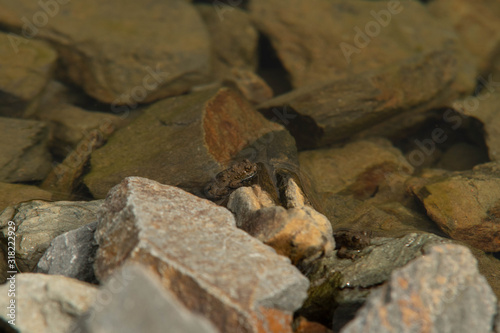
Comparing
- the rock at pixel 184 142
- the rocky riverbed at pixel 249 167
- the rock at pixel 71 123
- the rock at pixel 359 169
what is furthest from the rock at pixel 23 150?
the rock at pixel 359 169

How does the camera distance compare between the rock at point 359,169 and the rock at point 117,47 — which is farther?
the rock at point 117,47

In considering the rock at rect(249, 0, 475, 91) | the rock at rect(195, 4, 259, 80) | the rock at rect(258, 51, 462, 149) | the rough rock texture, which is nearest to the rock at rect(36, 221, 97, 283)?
the rough rock texture

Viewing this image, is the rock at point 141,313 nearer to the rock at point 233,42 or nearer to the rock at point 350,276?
the rock at point 350,276

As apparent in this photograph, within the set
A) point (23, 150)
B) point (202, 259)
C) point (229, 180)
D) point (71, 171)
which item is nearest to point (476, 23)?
point (229, 180)

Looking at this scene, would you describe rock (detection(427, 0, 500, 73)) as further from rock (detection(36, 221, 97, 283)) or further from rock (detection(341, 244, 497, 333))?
rock (detection(36, 221, 97, 283))

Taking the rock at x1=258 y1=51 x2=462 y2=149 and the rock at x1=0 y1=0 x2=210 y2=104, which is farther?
the rock at x1=0 y1=0 x2=210 y2=104

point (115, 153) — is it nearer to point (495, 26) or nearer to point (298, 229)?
point (298, 229)

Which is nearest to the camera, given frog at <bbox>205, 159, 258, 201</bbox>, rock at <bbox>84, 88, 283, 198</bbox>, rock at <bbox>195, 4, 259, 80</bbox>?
frog at <bbox>205, 159, 258, 201</bbox>
